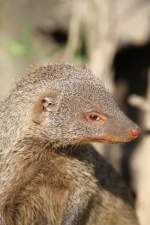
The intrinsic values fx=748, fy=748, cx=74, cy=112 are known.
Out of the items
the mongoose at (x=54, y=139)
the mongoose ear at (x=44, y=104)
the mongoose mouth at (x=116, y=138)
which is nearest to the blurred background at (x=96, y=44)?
the mongoose at (x=54, y=139)

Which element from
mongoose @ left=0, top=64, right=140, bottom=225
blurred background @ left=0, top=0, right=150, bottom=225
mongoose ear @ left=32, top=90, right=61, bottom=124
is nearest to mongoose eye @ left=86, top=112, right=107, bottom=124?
mongoose @ left=0, top=64, right=140, bottom=225

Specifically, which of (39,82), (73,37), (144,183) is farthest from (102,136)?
(73,37)

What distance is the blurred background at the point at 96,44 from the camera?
5.62 m

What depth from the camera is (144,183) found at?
524 cm

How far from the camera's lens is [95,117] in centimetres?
338

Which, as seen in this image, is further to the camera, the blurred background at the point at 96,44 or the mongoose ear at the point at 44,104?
the blurred background at the point at 96,44

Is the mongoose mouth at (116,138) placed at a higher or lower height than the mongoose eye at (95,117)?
lower

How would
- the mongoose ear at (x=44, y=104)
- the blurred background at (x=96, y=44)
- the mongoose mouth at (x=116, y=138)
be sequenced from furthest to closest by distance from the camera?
the blurred background at (x=96, y=44), the mongoose ear at (x=44, y=104), the mongoose mouth at (x=116, y=138)

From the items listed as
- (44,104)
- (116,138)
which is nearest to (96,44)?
(44,104)

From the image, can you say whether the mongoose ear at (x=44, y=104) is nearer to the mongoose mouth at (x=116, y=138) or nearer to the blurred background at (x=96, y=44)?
the mongoose mouth at (x=116, y=138)

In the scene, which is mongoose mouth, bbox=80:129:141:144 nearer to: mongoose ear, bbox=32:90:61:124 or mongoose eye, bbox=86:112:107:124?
mongoose eye, bbox=86:112:107:124

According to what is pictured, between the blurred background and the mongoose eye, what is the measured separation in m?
2.12

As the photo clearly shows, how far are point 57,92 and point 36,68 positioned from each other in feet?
0.92

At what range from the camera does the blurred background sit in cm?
562
